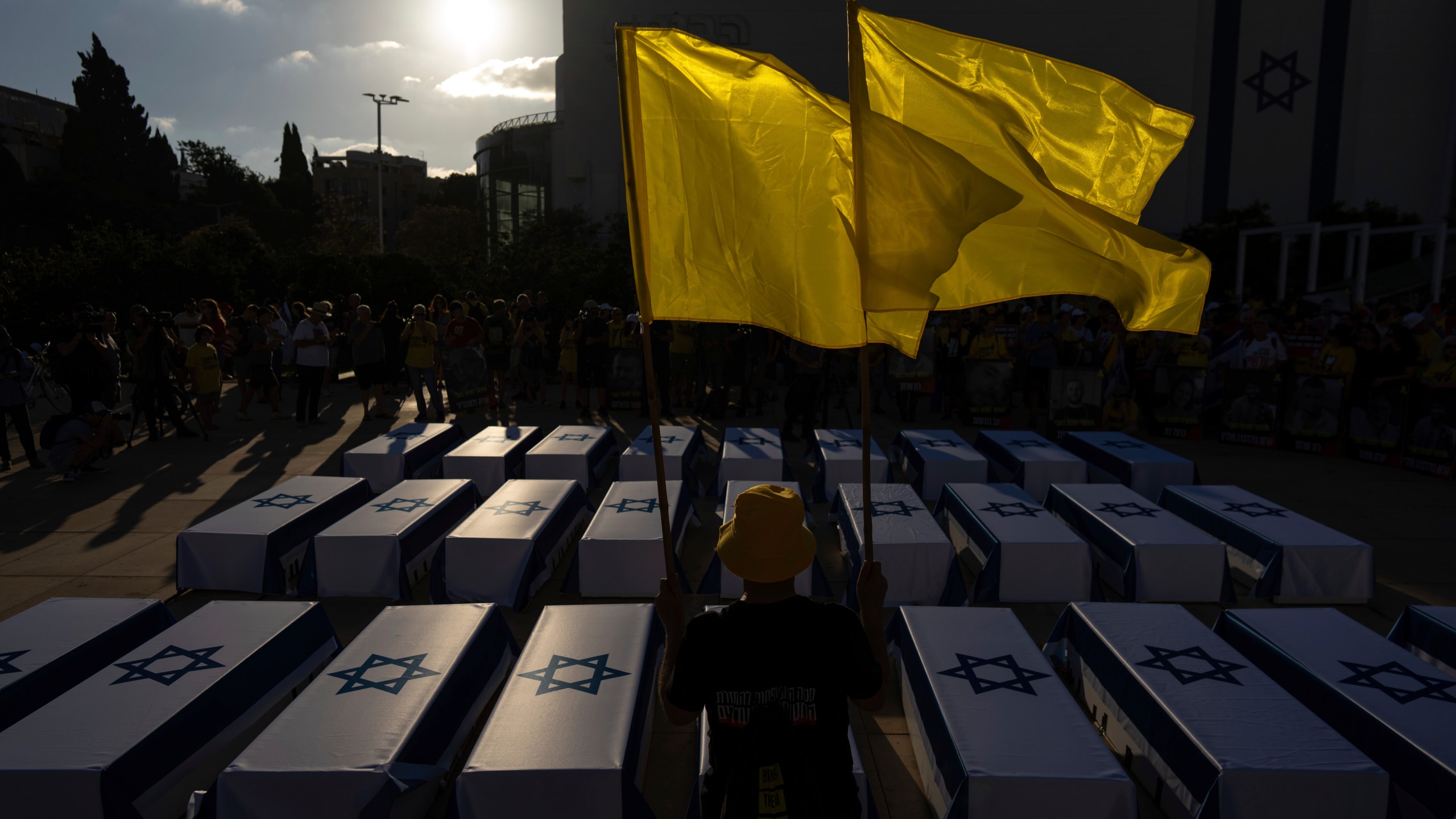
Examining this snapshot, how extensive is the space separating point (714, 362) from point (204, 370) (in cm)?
839

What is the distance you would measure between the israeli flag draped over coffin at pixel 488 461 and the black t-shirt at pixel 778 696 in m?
7.28

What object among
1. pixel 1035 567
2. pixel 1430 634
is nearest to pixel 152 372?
pixel 1035 567

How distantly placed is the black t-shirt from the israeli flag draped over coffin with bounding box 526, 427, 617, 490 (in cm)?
746

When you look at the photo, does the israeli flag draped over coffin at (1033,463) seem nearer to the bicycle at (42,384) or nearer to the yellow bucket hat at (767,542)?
the yellow bucket hat at (767,542)

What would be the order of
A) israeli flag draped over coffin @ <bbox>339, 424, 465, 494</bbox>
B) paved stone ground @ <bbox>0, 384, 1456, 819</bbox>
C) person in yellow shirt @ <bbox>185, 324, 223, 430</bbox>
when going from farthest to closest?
person in yellow shirt @ <bbox>185, 324, 223, 430</bbox> < israeli flag draped over coffin @ <bbox>339, 424, 465, 494</bbox> < paved stone ground @ <bbox>0, 384, 1456, 819</bbox>

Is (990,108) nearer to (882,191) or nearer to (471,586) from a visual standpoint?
(882,191)

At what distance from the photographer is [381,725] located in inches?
153

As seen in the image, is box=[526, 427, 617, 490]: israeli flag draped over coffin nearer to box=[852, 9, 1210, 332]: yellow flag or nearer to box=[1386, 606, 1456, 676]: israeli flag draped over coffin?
box=[852, 9, 1210, 332]: yellow flag

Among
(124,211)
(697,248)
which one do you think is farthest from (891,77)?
(124,211)

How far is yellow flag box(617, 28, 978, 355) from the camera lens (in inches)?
143

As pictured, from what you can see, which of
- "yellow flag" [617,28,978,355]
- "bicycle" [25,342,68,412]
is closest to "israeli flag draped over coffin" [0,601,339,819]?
"yellow flag" [617,28,978,355]

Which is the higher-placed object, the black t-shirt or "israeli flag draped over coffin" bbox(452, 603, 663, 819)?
the black t-shirt

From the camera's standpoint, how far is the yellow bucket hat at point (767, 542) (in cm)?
227

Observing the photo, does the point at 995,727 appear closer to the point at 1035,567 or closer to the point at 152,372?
the point at 1035,567
